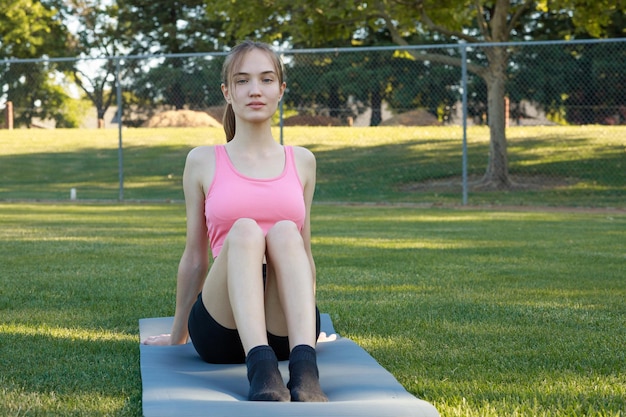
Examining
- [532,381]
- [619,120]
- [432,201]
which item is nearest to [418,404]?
[532,381]

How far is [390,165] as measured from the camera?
59.1ft

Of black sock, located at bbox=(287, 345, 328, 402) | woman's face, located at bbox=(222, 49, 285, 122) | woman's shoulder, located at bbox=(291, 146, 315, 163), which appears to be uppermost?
woman's face, located at bbox=(222, 49, 285, 122)

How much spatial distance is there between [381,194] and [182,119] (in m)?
3.99

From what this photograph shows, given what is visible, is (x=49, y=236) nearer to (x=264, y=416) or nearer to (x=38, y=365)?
(x=38, y=365)

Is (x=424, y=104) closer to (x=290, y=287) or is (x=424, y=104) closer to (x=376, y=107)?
(x=376, y=107)

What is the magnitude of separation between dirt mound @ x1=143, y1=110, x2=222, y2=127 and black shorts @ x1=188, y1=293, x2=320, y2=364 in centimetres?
1393

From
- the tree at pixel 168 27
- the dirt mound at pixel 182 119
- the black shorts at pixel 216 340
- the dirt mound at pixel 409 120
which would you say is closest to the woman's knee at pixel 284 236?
the black shorts at pixel 216 340

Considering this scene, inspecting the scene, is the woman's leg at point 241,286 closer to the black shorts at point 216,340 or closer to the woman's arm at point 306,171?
the black shorts at point 216,340

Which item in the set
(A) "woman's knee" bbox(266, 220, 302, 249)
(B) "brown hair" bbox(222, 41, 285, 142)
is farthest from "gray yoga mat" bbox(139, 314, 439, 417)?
(B) "brown hair" bbox(222, 41, 285, 142)

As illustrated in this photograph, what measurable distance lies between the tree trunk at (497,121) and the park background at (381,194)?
0.04m

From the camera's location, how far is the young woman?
3324mm

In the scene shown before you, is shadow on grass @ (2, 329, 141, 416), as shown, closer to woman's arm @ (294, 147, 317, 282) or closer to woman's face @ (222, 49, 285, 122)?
woman's arm @ (294, 147, 317, 282)

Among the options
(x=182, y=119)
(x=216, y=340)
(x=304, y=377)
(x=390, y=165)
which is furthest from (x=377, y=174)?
(x=304, y=377)

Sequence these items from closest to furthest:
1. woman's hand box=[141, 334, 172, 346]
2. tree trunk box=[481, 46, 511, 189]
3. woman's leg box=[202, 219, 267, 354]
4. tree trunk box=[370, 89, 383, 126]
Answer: woman's leg box=[202, 219, 267, 354] → woman's hand box=[141, 334, 172, 346] → tree trunk box=[481, 46, 511, 189] → tree trunk box=[370, 89, 383, 126]
